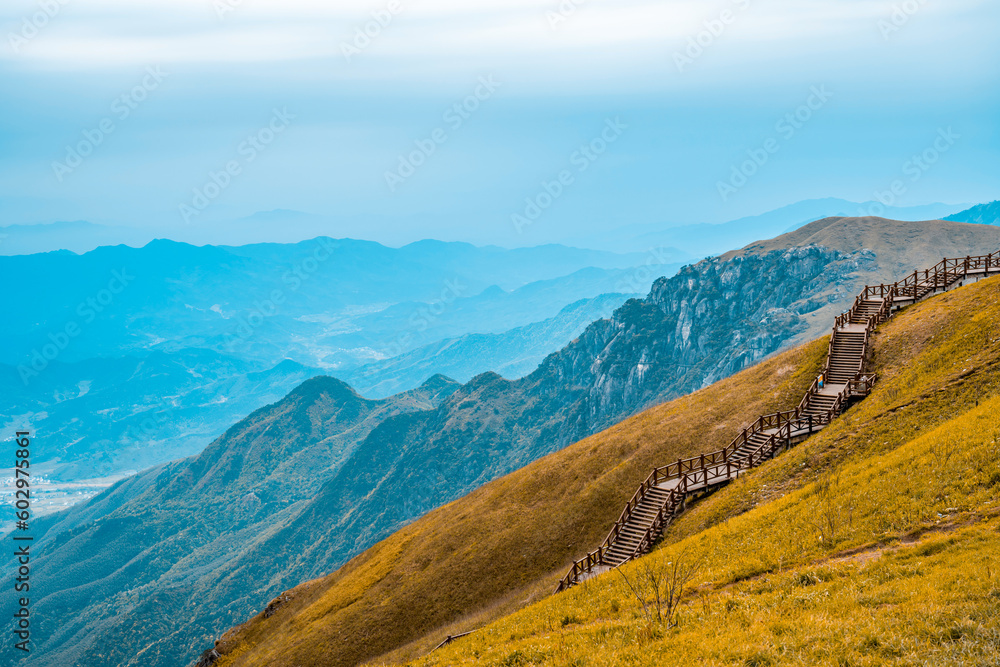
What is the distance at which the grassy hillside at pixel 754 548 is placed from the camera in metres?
22.9

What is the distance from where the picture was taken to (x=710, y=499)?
44750mm

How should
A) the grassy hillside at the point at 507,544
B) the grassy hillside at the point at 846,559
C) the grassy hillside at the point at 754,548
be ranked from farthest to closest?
the grassy hillside at the point at 507,544
the grassy hillside at the point at 754,548
the grassy hillside at the point at 846,559

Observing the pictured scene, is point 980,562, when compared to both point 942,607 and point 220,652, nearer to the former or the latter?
point 942,607

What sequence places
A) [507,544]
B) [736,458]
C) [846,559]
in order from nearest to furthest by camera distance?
[846,559]
[736,458]
[507,544]

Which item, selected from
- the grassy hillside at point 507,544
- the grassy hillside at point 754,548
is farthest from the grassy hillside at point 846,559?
the grassy hillside at point 507,544

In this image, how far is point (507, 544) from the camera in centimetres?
6044

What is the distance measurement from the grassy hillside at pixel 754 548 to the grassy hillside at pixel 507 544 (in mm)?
218

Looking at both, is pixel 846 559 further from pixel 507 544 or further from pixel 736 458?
pixel 507 544

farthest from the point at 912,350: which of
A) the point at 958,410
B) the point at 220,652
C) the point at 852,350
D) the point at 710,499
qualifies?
Result: the point at 220,652

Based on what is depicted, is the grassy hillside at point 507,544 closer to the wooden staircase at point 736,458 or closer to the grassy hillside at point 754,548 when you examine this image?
the grassy hillside at point 754,548

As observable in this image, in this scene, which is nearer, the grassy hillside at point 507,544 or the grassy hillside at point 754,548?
the grassy hillside at point 754,548

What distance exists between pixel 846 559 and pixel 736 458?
2040cm

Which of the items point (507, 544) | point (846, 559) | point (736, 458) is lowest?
point (507, 544)

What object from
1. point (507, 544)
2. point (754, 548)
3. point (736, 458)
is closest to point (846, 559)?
point (754, 548)
